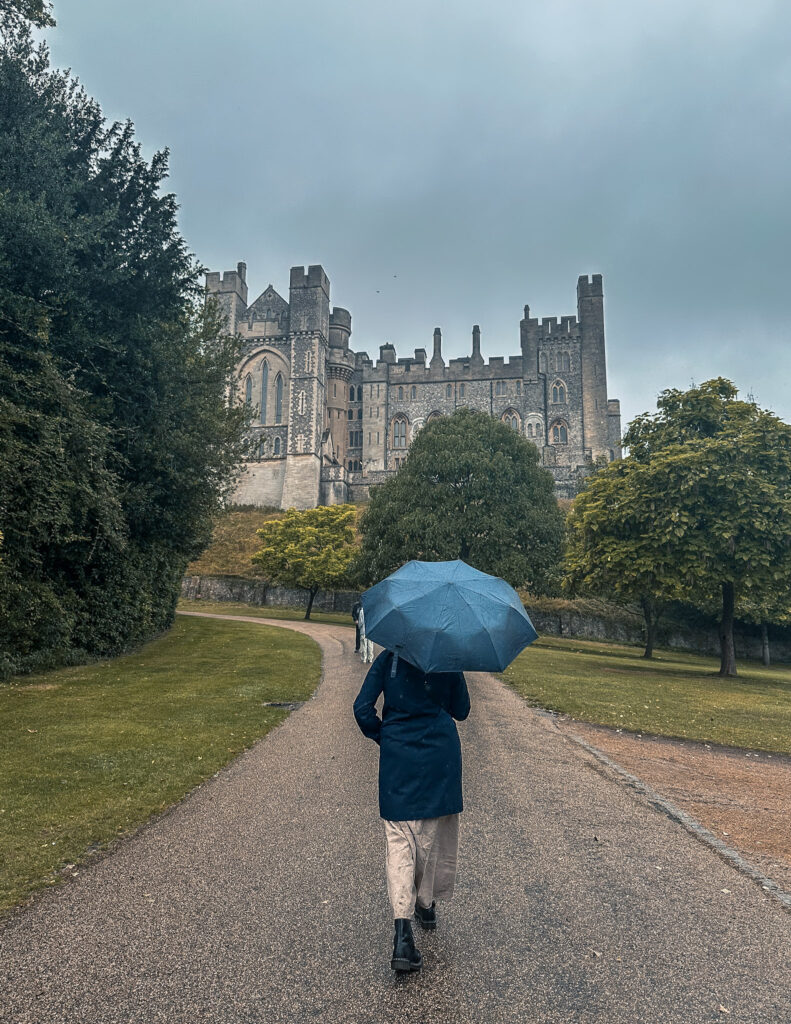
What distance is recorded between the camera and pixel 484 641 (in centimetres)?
395

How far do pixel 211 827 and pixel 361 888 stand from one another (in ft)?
6.35

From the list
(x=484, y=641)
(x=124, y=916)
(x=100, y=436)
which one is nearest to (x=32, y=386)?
(x=100, y=436)

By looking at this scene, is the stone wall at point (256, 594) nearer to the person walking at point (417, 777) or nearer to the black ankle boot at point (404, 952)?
the person walking at point (417, 777)

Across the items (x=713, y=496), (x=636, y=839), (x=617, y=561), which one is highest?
(x=713, y=496)

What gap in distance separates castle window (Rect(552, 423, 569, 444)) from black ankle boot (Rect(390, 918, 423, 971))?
8179 cm

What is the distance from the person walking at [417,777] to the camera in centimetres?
409

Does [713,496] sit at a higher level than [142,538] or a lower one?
higher

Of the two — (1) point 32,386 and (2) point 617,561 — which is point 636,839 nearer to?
(1) point 32,386

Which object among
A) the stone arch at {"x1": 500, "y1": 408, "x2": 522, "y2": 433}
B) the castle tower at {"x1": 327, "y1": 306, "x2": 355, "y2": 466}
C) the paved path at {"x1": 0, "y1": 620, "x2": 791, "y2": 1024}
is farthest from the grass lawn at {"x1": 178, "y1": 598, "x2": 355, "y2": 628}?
the stone arch at {"x1": 500, "y1": 408, "x2": 522, "y2": 433}

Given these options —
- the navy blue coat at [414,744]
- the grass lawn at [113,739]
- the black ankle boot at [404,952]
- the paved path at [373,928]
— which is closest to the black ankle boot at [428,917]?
the paved path at [373,928]

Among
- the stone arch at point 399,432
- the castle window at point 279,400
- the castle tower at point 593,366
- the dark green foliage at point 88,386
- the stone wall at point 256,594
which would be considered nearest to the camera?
the dark green foliage at point 88,386

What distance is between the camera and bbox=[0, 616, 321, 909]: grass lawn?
18.7 feet

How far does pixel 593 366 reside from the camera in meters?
81.2

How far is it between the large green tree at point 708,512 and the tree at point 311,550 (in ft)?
→ 63.3
